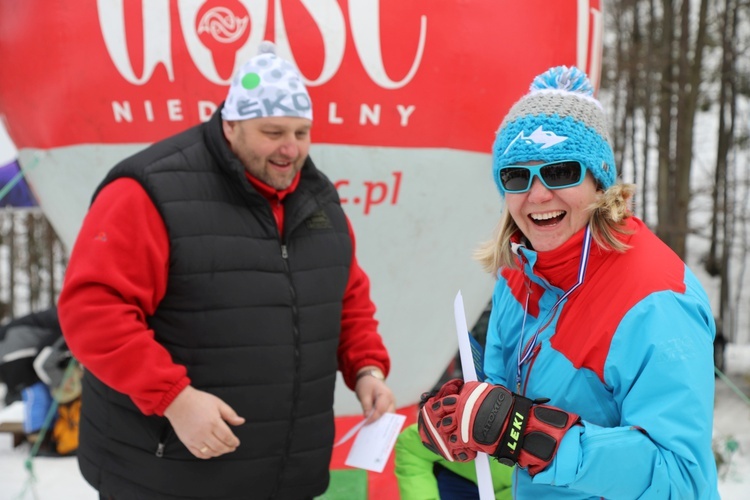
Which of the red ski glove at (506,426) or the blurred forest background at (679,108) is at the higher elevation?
the red ski glove at (506,426)

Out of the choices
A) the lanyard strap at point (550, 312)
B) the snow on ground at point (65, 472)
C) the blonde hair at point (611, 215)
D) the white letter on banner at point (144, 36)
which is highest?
the white letter on banner at point (144, 36)

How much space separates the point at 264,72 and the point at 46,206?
206 cm

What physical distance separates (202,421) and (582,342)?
1021 mm

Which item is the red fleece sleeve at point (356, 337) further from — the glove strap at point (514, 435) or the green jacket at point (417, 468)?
the glove strap at point (514, 435)

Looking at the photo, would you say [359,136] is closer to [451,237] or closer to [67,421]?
[451,237]

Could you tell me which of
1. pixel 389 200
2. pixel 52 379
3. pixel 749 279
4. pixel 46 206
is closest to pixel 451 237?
pixel 389 200

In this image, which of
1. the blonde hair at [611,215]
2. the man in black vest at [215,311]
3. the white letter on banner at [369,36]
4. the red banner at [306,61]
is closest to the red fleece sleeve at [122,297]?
the man in black vest at [215,311]

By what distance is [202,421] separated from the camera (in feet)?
6.72

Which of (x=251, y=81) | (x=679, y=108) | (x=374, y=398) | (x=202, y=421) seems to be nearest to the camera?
(x=202, y=421)

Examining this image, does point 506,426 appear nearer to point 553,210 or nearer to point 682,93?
point 553,210

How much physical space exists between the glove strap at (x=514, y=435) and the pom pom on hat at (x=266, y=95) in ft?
3.95

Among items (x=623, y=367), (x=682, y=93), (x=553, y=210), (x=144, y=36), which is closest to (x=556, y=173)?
(x=553, y=210)

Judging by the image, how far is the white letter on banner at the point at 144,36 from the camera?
3.30 m

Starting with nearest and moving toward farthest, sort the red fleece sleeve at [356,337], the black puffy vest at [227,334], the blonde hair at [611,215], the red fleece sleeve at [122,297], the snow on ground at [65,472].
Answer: the blonde hair at [611,215] < the red fleece sleeve at [122,297] < the black puffy vest at [227,334] < the red fleece sleeve at [356,337] < the snow on ground at [65,472]
